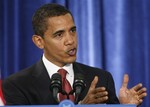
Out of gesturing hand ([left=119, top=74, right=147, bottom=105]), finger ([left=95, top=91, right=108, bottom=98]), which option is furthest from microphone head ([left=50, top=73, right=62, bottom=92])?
gesturing hand ([left=119, top=74, right=147, bottom=105])

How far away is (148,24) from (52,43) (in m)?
1.25

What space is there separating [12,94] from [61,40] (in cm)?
38

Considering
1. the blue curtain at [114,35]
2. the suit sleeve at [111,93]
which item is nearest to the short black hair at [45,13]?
the suit sleeve at [111,93]

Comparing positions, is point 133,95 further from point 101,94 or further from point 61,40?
point 61,40

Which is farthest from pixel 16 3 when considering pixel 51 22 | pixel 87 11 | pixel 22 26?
pixel 51 22

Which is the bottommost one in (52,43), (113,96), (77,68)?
(113,96)

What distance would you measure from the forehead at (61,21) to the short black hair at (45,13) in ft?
0.06

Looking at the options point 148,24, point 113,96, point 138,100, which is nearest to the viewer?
point 138,100

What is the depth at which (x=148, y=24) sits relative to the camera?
10.2ft

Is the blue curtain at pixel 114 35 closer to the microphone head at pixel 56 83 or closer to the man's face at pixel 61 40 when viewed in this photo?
the man's face at pixel 61 40

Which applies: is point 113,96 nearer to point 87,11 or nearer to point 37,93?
point 37,93

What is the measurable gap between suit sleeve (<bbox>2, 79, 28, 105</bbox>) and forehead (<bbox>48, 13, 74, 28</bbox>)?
1.23 feet

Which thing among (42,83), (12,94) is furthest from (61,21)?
(12,94)

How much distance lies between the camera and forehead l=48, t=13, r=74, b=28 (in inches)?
80.7
